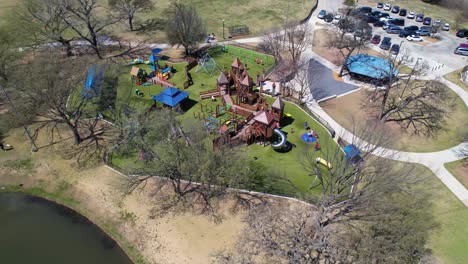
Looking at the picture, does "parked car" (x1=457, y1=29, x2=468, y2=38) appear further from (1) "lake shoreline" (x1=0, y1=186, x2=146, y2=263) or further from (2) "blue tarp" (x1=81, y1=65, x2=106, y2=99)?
(1) "lake shoreline" (x1=0, y1=186, x2=146, y2=263)

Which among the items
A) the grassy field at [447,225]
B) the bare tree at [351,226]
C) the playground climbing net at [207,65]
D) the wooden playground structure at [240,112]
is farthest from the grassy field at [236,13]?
the grassy field at [447,225]

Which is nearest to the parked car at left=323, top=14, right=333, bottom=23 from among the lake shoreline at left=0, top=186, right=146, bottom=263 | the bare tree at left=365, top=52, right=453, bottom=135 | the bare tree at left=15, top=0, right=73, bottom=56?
the bare tree at left=365, top=52, right=453, bottom=135

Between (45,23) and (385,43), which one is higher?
(45,23)

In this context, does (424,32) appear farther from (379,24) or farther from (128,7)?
(128,7)

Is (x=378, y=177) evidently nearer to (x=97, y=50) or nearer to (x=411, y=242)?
(x=411, y=242)

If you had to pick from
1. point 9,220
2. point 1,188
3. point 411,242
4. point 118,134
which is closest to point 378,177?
point 411,242

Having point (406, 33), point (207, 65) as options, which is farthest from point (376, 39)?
point (207, 65)

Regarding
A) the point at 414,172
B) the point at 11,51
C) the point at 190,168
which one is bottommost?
the point at 414,172
